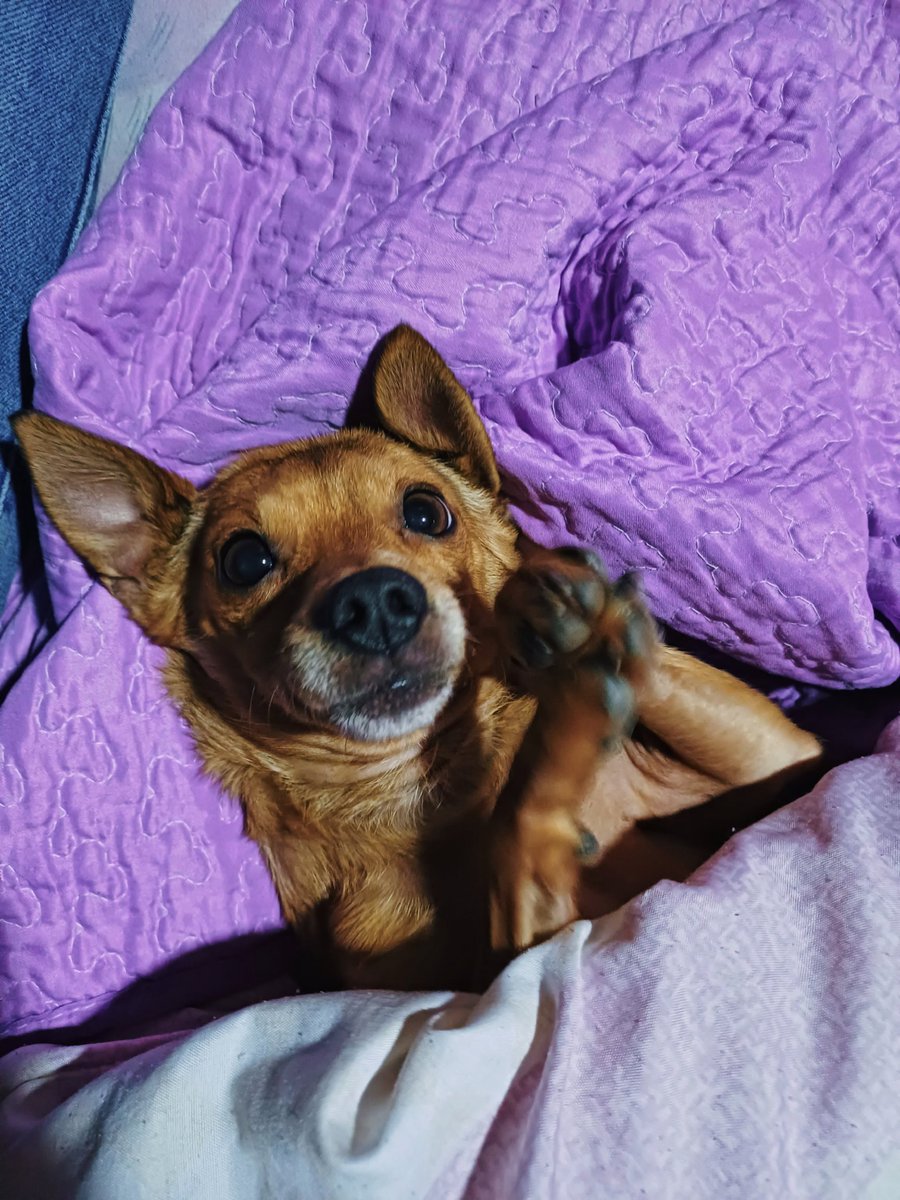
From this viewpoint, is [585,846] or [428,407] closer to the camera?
[585,846]

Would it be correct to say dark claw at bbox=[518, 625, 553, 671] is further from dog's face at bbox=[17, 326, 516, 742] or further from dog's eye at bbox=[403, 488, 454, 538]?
dog's eye at bbox=[403, 488, 454, 538]

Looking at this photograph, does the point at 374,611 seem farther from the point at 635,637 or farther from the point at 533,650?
the point at 635,637

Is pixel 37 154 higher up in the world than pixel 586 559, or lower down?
higher up

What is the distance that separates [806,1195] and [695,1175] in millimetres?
127

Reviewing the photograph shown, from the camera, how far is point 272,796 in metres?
1.76

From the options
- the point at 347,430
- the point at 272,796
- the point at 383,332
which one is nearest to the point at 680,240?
the point at 383,332

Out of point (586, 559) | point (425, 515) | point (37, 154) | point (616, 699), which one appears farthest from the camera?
point (425, 515)

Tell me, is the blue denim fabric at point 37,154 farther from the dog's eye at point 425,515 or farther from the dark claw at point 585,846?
the dark claw at point 585,846

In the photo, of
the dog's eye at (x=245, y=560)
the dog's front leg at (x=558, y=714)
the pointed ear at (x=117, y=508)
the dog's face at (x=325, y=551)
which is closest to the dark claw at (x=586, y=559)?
the dog's front leg at (x=558, y=714)

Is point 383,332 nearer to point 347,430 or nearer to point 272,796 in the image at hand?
point 347,430

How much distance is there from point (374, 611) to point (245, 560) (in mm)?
388

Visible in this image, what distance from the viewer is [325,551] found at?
157cm

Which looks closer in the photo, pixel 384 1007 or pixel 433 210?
pixel 384 1007

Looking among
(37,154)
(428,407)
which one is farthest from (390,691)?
(37,154)
